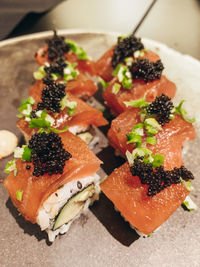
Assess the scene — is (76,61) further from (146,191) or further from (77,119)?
(146,191)

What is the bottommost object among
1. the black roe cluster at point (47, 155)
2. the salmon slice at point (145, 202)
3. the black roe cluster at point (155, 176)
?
the black roe cluster at point (47, 155)

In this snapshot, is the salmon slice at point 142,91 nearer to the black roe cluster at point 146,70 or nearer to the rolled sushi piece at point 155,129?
the black roe cluster at point 146,70

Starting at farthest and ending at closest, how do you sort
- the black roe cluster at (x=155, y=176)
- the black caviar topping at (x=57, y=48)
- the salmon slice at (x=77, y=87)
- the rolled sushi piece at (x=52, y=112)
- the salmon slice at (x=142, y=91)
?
the black caviar topping at (x=57, y=48)
the salmon slice at (x=77, y=87)
the salmon slice at (x=142, y=91)
the rolled sushi piece at (x=52, y=112)
the black roe cluster at (x=155, y=176)

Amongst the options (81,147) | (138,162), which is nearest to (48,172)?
(81,147)

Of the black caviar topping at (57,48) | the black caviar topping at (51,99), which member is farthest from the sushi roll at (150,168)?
the black caviar topping at (57,48)

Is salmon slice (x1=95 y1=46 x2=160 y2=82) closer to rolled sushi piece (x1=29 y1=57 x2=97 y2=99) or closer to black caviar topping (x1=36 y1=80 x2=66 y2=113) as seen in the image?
rolled sushi piece (x1=29 y1=57 x2=97 y2=99)
